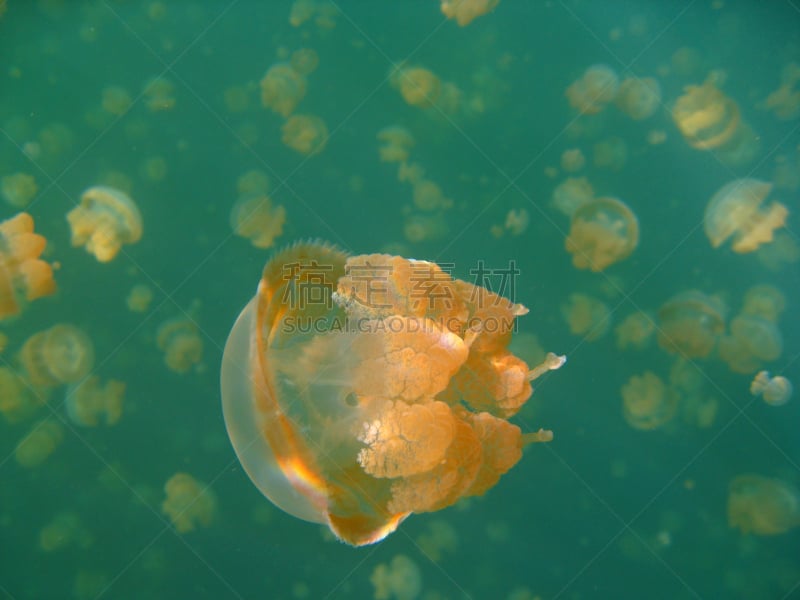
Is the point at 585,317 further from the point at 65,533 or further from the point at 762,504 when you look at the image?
the point at 65,533

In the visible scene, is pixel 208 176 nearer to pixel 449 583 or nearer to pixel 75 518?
pixel 75 518

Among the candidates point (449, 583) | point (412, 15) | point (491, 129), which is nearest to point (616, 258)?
point (491, 129)

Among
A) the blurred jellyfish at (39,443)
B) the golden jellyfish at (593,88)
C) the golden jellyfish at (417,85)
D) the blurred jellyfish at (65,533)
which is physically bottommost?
the blurred jellyfish at (65,533)

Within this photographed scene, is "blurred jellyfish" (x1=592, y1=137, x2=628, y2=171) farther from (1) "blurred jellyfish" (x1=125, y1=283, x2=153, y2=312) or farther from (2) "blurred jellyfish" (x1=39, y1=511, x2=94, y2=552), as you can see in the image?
(2) "blurred jellyfish" (x1=39, y1=511, x2=94, y2=552)

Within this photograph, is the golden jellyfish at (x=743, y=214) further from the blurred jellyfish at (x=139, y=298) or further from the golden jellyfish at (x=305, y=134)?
the blurred jellyfish at (x=139, y=298)

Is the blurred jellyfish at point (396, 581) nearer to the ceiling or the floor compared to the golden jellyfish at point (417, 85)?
nearer to the floor

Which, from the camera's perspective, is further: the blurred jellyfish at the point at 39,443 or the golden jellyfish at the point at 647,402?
the golden jellyfish at the point at 647,402

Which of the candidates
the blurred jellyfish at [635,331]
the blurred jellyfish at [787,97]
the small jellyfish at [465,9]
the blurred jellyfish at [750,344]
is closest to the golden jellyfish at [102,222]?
the small jellyfish at [465,9]
